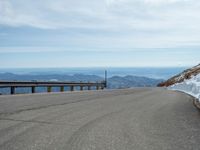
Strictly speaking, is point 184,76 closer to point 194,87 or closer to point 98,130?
point 194,87

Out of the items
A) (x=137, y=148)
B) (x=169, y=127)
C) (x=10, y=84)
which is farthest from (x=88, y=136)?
(x=10, y=84)

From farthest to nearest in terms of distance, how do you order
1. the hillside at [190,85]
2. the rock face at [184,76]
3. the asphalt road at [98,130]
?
1. the rock face at [184,76]
2. the hillside at [190,85]
3. the asphalt road at [98,130]

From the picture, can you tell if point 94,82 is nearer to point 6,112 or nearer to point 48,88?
point 48,88

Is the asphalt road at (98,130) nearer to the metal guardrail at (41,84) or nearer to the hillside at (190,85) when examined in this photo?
the hillside at (190,85)

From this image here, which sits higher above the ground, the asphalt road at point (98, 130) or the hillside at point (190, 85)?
the hillside at point (190, 85)

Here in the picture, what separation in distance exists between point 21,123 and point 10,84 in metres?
15.5

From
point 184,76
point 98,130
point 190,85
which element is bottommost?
point 98,130

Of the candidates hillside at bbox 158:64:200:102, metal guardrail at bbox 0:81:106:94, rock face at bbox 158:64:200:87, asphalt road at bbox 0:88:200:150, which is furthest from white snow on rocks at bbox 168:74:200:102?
metal guardrail at bbox 0:81:106:94

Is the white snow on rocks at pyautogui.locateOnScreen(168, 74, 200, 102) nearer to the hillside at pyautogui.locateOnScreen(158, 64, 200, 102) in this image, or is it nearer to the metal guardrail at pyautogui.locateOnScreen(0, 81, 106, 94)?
the hillside at pyautogui.locateOnScreen(158, 64, 200, 102)

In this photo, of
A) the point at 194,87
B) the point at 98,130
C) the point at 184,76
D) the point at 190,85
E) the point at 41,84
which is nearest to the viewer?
the point at 98,130

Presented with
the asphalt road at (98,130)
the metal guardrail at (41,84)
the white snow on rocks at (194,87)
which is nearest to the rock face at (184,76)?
the metal guardrail at (41,84)

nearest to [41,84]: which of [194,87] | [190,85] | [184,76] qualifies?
[190,85]

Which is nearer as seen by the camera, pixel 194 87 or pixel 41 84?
pixel 194 87

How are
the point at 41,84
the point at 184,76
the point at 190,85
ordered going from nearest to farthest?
the point at 190,85 → the point at 41,84 → the point at 184,76
